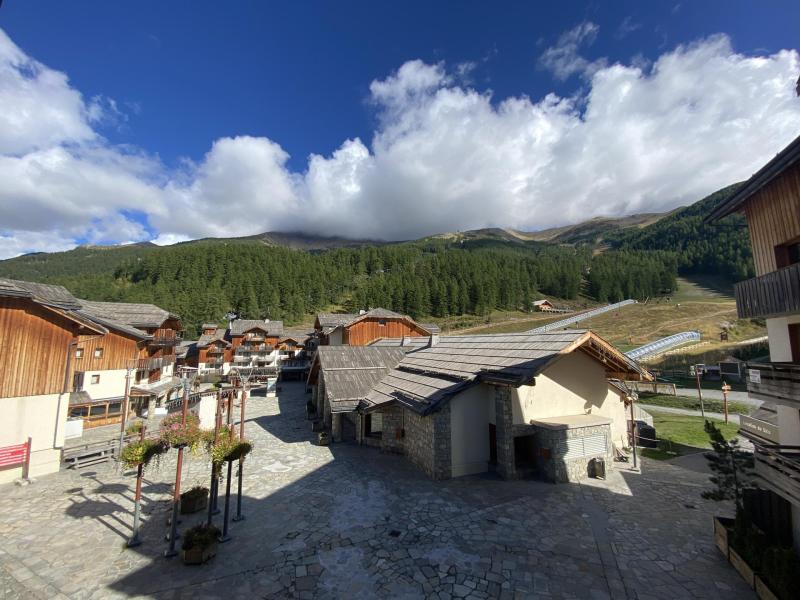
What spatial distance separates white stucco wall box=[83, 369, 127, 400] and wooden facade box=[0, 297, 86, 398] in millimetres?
15758

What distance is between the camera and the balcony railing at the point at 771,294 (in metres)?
9.33

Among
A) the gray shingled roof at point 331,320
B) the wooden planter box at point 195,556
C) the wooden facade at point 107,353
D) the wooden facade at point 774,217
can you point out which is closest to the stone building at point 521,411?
the wooden facade at point 774,217

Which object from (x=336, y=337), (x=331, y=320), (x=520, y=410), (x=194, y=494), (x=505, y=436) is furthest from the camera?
(x=331, y=320)

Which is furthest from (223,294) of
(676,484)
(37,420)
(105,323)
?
(676,484)

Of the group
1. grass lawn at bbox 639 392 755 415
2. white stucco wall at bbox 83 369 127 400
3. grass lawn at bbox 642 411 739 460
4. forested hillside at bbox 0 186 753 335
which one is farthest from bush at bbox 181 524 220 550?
forested hillside at bbox 0 186 753 335

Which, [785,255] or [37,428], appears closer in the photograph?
[785,255]

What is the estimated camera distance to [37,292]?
65.1 ft

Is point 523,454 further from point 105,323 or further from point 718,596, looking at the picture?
point 105,323

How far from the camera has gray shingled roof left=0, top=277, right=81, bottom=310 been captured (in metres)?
16.9

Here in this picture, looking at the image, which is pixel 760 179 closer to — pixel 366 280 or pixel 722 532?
pixel 722 532

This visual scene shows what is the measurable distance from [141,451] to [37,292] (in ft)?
52.7

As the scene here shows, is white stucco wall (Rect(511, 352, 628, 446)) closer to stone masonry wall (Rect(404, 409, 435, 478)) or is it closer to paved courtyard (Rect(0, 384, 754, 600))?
paved courtyard (Rect(0, 384, 754, 600))

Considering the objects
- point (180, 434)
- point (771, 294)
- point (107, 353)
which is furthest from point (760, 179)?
point (107, 353)

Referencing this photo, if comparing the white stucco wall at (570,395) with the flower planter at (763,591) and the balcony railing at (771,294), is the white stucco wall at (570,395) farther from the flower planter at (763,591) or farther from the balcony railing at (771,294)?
the flower planter at (763,591)
